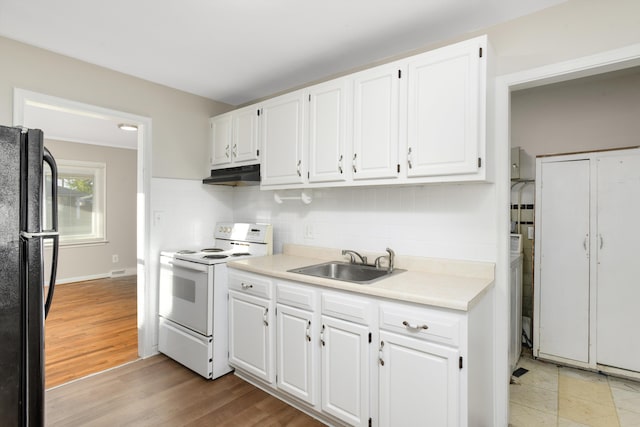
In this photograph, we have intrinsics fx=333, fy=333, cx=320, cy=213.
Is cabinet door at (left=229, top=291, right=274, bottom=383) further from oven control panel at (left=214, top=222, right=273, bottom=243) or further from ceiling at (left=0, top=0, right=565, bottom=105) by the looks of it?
ceiling at (left=0, top=0, right=565, bottom=105)

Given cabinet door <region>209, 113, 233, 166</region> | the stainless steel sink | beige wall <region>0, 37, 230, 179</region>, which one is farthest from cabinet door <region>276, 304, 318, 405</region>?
beige wall <region>0, 37, 230, 179</region>

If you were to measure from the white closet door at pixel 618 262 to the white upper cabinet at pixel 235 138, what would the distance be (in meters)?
2.89

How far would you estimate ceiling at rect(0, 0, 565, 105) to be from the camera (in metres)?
1.86

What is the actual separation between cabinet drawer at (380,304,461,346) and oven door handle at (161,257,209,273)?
4.81ft

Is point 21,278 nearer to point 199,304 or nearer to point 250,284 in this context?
point 250,284

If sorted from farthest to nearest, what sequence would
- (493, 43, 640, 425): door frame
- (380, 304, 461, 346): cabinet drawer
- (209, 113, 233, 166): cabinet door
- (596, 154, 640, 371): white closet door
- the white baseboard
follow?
the white baseboard → (209, 113, 233, 166): cabinet door → (596, 154, 640, 371): white closet door → (493, 43, 640, 425): door frame → (380, 304, 461, 346): cabinet drawer

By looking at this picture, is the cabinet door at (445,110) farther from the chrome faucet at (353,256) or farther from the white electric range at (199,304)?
the white electric range at (199,304)

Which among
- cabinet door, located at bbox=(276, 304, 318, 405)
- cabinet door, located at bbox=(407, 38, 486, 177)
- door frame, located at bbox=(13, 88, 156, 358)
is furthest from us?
door frame, located at bbox=(13, 88, 156, 358)

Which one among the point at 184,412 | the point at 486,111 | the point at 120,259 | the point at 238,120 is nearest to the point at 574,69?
the point at 486,111

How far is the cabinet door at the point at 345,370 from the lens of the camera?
181 cm

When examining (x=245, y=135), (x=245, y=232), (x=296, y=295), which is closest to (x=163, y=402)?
(x=296, y=295)

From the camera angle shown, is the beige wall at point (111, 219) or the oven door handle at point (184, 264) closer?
the oven door handle at point (184, 264)

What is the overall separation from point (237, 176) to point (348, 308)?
158 cm

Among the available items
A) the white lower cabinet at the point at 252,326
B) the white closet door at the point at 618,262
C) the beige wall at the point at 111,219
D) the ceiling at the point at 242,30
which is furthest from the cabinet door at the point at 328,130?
the beige wall at the point at 111,219
